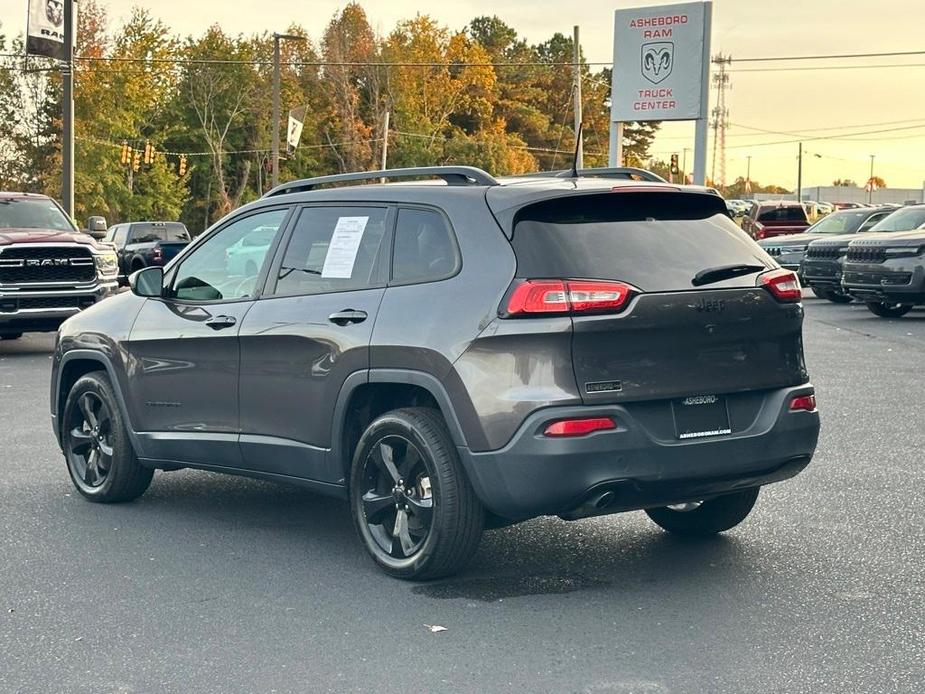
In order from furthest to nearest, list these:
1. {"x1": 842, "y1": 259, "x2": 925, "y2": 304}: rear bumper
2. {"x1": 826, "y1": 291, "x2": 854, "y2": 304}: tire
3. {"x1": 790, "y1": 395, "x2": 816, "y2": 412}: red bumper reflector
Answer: {"x1": 826, "y1": 291, "x2": 854, "y2": 304}: tire < {"x1": 842, "y1": 259, "x2": 925, "y2": 304}: rear bumper < {"x1": 790, "y1": 395, "x2": 816, "y2": 412}: red bumper reflector

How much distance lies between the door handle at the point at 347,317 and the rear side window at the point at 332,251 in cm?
13

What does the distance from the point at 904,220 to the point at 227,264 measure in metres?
19.0

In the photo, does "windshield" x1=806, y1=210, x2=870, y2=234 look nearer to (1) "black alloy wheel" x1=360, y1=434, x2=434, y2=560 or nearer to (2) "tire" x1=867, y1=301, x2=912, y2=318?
(2) "tire" x1=867, y1=301, x2=912, y2=318

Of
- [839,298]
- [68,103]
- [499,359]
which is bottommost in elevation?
[839,298]

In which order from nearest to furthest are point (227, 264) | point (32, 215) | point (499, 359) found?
point (499, 359) < point (227, 264) < point (32, 215)

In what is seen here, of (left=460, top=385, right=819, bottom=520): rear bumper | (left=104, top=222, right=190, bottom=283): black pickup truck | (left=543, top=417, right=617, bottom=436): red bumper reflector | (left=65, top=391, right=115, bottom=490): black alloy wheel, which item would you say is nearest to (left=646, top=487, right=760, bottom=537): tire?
(left=460, top=385, right=819, bottom=520): rear bumper

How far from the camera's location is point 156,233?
3475 centimetres

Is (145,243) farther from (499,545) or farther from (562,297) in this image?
(562,297)

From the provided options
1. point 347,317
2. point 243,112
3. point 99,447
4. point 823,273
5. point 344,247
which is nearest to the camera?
point 347,317

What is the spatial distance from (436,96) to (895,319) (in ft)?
283

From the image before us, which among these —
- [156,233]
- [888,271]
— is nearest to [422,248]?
[888,271]

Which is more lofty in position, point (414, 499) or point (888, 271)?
point (888, 271)

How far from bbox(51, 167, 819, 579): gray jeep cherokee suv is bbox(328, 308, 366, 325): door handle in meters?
0.01

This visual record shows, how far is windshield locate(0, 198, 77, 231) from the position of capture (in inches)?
668
